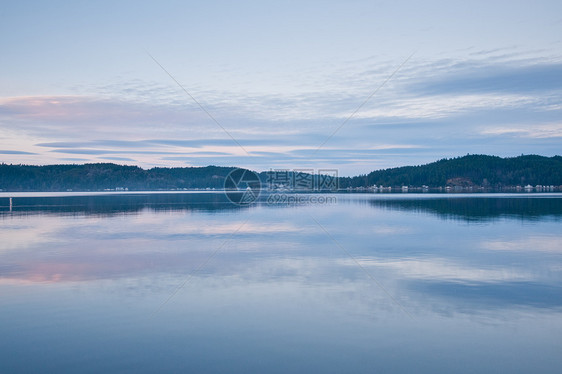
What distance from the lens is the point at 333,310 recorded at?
428 inches

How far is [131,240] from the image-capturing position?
24.1 meters

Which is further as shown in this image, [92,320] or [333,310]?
[333,310]

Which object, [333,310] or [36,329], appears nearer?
[36,329]

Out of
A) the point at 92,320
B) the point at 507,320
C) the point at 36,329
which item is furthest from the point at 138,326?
the point at 507,320

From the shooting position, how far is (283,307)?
1121 centimetres

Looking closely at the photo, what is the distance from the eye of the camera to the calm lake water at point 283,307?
800cm

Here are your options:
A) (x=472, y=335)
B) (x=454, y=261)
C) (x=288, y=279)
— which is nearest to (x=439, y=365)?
(x=472, y=335)

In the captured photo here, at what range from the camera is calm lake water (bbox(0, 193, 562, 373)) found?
8.00m

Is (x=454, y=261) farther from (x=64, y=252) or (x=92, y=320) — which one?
(x=64, y=252)

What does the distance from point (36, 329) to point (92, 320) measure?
1.11 meters

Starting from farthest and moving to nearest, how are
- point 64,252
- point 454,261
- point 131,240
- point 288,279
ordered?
point 131,240 → point 64,252 → point 454,261 → point 288,279

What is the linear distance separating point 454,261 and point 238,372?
40.1 ft

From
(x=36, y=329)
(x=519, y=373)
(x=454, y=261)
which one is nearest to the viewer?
(x=519, y=373)

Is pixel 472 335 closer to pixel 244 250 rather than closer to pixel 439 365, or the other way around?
pixel 439 365
